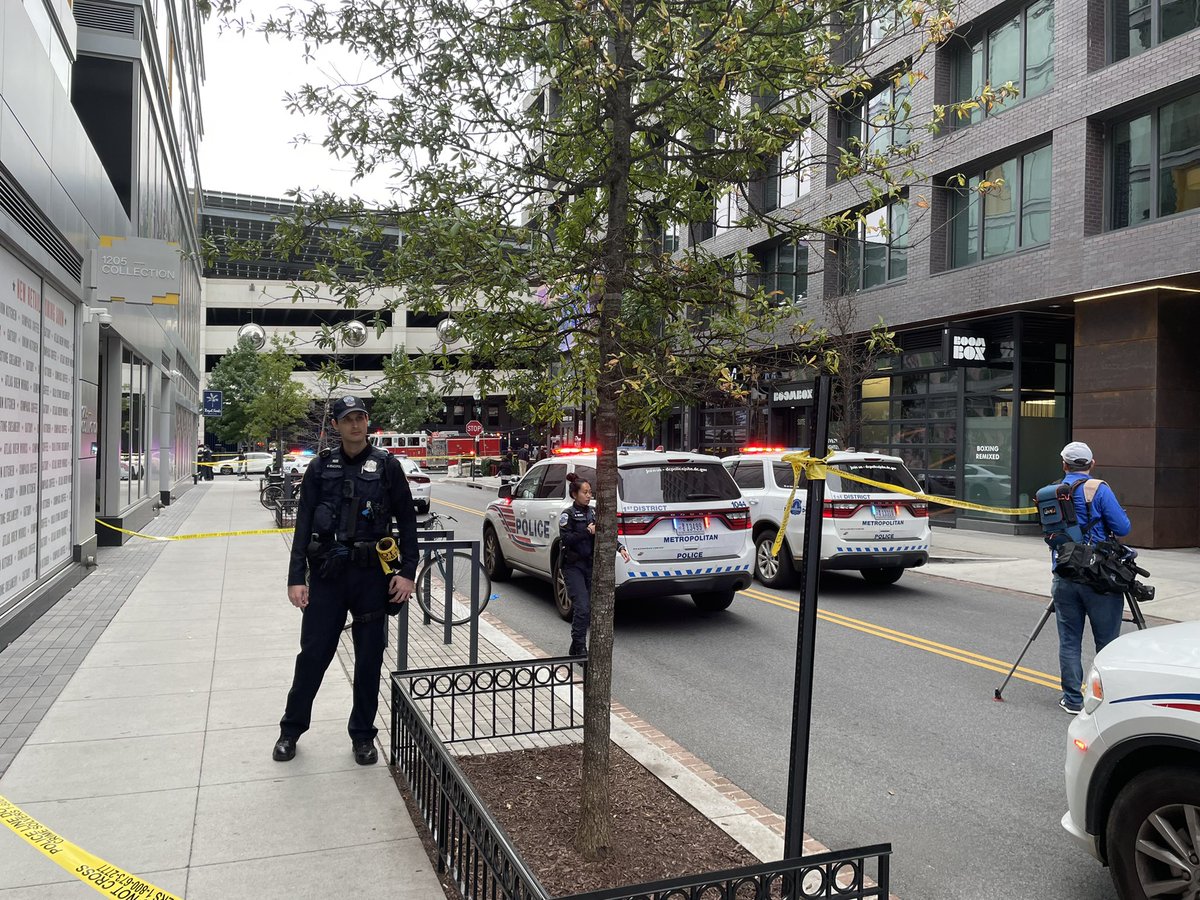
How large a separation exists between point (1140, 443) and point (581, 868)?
55.6ft

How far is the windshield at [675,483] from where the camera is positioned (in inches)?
373

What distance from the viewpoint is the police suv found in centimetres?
930

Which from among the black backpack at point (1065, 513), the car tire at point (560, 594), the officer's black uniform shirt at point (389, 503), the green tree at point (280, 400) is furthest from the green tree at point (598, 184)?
the green tree at point (280, 400)

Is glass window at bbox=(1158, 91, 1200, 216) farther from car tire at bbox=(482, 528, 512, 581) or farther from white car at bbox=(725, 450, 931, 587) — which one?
car tire at bbox=(482, 528, 512, 581)

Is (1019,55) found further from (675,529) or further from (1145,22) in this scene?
(675,529)

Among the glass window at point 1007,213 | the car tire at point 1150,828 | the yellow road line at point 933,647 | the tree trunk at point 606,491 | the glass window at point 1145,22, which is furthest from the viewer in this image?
the glass window at point 1007,213

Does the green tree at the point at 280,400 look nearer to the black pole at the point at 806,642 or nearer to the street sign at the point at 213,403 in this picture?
the street sign at the point at 213,403

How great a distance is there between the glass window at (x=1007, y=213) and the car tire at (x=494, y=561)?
11929 mm

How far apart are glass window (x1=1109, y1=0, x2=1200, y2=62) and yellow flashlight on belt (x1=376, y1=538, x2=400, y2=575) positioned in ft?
57.6

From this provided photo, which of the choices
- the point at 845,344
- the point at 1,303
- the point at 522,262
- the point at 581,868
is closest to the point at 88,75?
the point at 1,303

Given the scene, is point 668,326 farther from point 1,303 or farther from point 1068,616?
point 1,303

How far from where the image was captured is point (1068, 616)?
6.41 meters

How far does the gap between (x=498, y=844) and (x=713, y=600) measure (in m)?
7.73

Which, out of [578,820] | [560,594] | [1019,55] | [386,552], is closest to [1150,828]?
[578,820]
